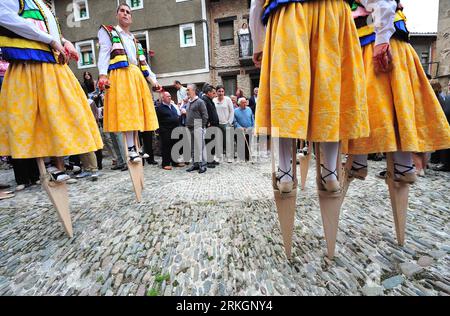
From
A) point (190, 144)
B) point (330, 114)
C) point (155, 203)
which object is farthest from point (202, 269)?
point (190, 144)

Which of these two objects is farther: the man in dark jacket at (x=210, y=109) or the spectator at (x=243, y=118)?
the spectator at (x=243, y=118)

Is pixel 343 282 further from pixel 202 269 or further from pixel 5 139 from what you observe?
pixel 5 139

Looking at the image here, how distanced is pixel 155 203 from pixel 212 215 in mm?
794

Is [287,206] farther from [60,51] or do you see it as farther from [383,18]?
[60,51]

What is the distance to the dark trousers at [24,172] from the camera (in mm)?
3814

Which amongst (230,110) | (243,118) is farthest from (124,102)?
(243,118)

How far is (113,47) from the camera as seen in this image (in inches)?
100

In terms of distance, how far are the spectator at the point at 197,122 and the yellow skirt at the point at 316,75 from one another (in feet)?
13.3

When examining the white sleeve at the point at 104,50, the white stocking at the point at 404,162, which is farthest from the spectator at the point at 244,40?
the white stocking at the point at 404,162

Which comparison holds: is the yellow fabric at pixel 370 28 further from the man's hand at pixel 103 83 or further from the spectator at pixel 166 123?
the spectator at pixel 166 123

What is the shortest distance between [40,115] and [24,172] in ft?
9.90

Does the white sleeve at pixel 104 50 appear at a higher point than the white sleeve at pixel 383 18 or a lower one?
higher

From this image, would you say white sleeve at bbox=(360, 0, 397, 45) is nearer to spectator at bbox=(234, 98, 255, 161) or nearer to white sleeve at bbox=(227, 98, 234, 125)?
white sleeve at bbox=(227, 98, 234, 125)

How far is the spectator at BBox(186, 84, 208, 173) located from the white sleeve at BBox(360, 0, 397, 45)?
13.4ft
